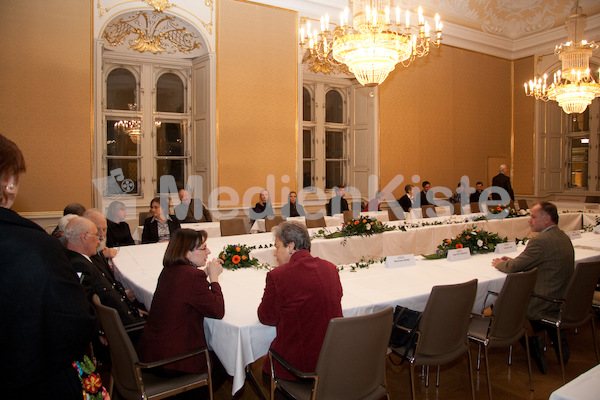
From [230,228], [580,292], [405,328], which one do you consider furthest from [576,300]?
[230,228]

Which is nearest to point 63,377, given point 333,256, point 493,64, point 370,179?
point 333,256

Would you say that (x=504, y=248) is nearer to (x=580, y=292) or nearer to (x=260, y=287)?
(x=580, y=292)

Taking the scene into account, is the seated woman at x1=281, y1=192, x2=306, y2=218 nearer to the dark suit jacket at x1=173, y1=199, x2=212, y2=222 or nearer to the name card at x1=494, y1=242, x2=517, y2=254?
the dark suit jacket at x1=173, y1=199, x2=212, y2=222

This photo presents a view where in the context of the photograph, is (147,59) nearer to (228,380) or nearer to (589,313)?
(228,380)

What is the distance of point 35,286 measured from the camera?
123 cm

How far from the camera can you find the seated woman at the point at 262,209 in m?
8.12

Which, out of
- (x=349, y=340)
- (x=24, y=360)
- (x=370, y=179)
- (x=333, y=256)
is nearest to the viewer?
(x=24, y=360)

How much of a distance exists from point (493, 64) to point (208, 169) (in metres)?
8.57

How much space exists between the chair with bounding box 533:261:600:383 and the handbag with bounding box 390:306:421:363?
4.01 feet

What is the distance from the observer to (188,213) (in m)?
7.36

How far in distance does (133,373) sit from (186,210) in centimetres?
517

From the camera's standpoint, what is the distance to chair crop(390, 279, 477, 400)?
264 cm

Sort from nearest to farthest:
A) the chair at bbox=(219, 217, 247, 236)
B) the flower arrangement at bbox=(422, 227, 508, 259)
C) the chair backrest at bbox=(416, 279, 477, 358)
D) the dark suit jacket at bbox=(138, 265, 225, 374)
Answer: the dark suit jacket at bbox=(138, 265, 225, 374) → the chair backrest at bbox=(416, 279, 477, 358) → the flower arrangement at bbox=(422, 227, 508, 259) → the chair at bbox=(219, 217, 247, 236)

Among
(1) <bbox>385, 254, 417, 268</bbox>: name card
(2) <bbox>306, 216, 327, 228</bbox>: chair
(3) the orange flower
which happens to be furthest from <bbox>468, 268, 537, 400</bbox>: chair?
(2) <bbox>306, 216, 327, 228</bbox>: chair
